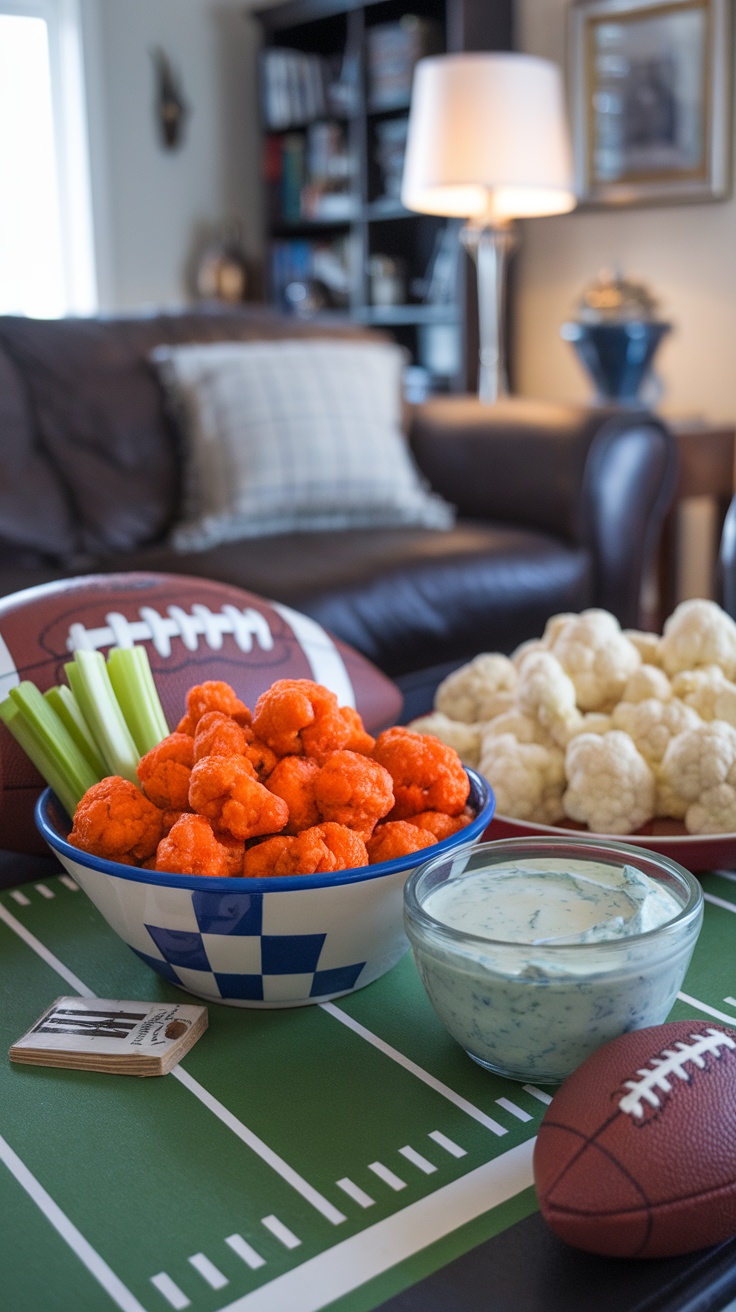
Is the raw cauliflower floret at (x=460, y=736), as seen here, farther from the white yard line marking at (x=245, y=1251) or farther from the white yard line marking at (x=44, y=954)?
the white yard line marking at (x=245, y=1251)

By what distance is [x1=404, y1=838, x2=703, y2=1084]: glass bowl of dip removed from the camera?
598 millimetres

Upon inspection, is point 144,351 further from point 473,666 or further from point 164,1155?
point 164,1155

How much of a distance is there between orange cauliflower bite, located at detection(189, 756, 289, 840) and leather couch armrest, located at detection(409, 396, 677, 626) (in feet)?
6.41

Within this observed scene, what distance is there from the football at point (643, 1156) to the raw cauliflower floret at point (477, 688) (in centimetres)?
50

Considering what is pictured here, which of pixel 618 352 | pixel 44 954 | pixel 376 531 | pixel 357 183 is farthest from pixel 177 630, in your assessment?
pixel 357 183

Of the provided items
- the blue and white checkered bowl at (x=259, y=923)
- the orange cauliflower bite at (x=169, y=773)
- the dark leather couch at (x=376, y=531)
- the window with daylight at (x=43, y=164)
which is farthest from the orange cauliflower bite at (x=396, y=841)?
the window with daylight at (x=43, y=164)

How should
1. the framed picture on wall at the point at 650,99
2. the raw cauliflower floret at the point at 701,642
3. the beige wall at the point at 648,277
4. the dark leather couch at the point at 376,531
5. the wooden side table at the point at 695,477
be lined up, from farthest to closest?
1. the beige wall at the point at 648,277
2. the framed picture on wall at the point at 650,99
3. the wooden side table at the point at 695,477
4. the dark leather couch at the point at 376,531
5. the raw cauliflower floret at the point at 701,642

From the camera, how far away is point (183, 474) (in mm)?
2527

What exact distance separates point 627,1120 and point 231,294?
14.8 feet

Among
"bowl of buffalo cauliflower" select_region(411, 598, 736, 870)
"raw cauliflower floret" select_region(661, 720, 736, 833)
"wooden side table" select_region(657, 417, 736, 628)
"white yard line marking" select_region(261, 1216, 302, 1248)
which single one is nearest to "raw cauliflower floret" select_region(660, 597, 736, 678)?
"bowl of buffalo cauliflower" select_region(411, 598, 736, 870)

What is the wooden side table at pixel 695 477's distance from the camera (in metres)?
3.13

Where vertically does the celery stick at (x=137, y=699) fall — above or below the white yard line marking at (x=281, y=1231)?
above

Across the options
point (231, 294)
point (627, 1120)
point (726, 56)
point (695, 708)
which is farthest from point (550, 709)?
point (231, 294)

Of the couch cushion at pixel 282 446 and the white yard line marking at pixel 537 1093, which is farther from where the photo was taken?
the couch cushion at pixel 282 446
